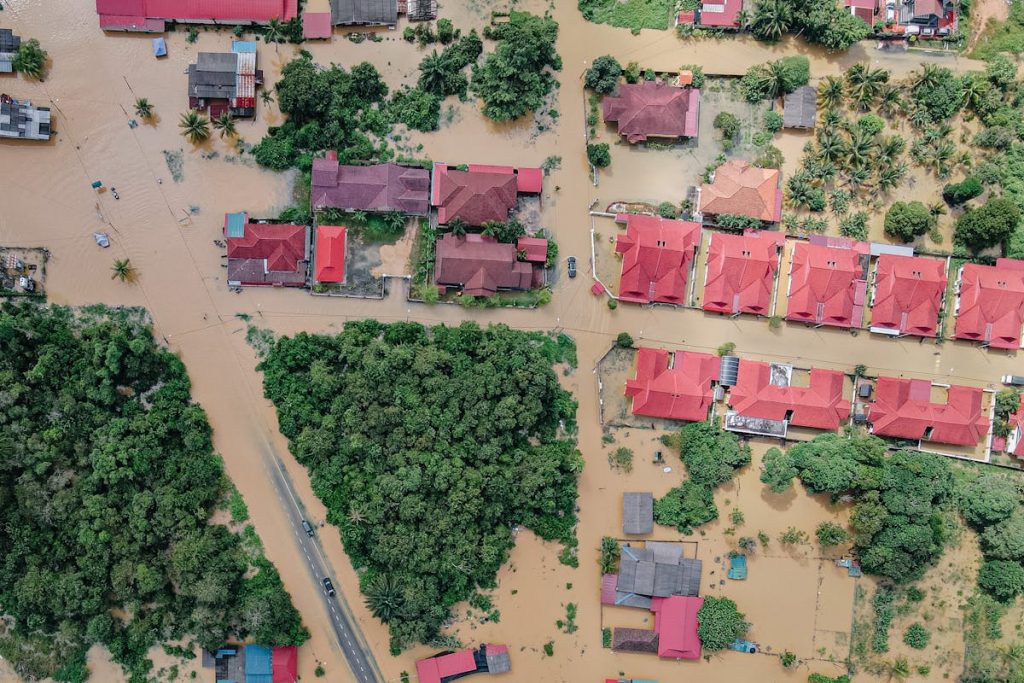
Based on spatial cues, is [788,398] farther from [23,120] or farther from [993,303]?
[23,120]

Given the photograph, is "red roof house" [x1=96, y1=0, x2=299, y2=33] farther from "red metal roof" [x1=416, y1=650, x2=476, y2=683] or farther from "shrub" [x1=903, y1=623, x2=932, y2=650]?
"shrub" [x1=903, y1=623, x2=932, y2=650]

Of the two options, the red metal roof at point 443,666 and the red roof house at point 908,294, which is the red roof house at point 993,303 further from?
the red metal roof at point 443,666

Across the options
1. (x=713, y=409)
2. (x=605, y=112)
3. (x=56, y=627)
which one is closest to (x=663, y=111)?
(x=605, y=112)

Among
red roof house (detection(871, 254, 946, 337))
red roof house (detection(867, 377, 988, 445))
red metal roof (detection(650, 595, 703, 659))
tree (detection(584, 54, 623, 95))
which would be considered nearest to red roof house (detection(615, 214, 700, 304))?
tree (detection(584, 54, 623, 95))

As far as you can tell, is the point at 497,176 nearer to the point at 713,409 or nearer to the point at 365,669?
the point at 713,409

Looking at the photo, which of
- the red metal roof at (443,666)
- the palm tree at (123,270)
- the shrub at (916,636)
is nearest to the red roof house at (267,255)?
the palm tree at (123,270)
